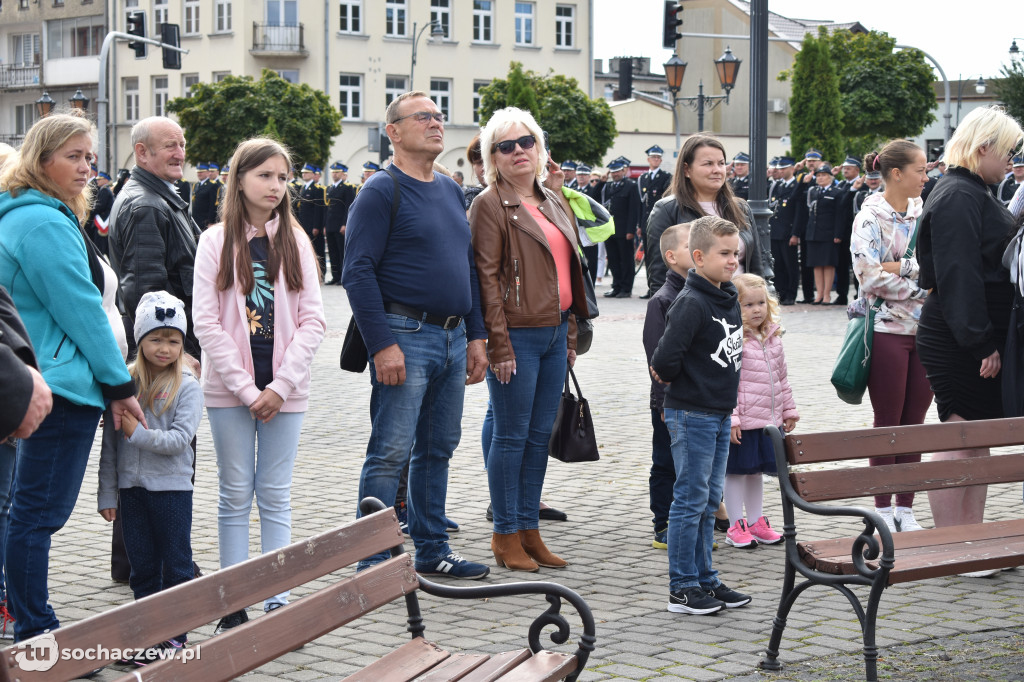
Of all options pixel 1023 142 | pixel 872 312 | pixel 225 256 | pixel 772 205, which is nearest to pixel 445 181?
pixel 225 256

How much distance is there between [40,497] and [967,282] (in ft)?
13.3

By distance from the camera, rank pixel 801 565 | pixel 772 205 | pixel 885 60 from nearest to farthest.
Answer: pixel 801 565 < pixel 772 205 < pixel 885 60

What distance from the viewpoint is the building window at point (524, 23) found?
63.9 meters

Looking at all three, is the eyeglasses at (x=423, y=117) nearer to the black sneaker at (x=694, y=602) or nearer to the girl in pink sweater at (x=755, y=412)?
the girl in pink sweater at (x=755, y=412)

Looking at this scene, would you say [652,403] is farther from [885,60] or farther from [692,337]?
[885,60]

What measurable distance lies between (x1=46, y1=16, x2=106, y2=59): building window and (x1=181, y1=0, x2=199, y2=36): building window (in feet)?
23.0

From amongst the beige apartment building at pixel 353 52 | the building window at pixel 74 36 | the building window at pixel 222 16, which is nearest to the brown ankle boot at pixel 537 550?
the beige apartment building at pixel 353 52

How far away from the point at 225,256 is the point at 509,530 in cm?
188

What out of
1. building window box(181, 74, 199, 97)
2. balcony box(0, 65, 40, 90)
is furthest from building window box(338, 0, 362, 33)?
balcony box(0, 65, 40, 90)

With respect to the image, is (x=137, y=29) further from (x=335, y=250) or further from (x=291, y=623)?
(x=291, y=623)

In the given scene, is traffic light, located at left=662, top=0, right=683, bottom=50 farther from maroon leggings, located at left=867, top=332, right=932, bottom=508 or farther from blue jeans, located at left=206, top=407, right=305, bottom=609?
blue jeans, located at left=206, top=407, right=305, bottom=609

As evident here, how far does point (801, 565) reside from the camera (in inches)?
192

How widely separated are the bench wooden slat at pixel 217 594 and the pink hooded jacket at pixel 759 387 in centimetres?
330

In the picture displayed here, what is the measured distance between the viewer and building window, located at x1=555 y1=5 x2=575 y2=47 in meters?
65.2
